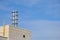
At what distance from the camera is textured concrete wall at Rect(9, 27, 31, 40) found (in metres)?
44.0

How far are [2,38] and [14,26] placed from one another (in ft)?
17.6

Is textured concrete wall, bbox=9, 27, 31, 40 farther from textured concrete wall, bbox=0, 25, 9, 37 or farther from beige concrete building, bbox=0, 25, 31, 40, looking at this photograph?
textured concrete wall, bbox=0, 25, 9, 37

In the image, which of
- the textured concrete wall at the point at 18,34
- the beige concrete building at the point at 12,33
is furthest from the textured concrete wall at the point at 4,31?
the textured concrete wall at the point at 18,34

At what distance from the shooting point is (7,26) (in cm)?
4341

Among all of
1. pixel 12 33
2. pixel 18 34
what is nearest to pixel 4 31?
pixel 12 33

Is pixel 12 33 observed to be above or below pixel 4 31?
below

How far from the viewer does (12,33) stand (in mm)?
44281

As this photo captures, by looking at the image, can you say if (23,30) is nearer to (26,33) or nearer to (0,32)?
(26,33)

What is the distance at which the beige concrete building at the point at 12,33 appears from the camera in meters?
43.3

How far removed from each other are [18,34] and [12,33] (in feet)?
5.57

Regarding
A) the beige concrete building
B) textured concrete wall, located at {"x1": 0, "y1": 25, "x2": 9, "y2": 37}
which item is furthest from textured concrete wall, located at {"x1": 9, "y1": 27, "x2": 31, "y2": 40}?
textured concrete wall, located at {"x1": 0, "y1": 25, "x2": 9, "y2": 37}

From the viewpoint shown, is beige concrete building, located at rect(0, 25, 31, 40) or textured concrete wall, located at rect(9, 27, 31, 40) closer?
beige concrete building, located at rect(0, 25, 31, 40)

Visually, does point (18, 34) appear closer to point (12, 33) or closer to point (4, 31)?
point (12, 33)

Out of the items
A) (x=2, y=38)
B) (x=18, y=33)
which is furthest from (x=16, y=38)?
(x=2, y=38)
